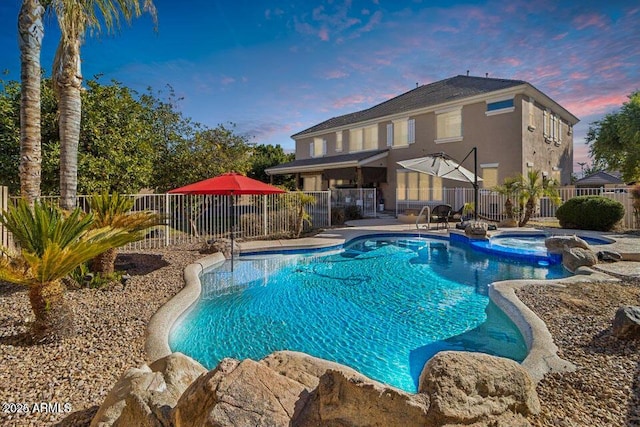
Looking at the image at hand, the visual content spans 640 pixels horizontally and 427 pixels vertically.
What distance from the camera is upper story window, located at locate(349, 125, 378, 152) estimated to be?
88.1 ft

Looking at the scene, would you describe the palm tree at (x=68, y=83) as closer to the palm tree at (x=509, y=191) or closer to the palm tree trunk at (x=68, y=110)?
the palm tree trunk at (x=68, y=110)

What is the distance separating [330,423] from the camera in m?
2.10

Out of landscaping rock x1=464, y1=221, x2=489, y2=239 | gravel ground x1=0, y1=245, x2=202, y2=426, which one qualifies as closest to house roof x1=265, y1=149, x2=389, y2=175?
landscaping rock x1=464, y1=221, x2=489, y2=239

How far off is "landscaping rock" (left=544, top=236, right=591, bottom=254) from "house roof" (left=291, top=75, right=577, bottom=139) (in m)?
11.8

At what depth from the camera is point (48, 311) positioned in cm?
449

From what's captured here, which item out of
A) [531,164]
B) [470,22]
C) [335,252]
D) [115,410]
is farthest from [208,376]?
[531,164]

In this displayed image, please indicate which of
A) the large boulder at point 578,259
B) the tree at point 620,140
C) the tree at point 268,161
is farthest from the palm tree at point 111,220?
the tree at point 620,140

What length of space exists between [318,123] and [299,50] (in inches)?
710

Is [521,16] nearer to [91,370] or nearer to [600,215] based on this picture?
[600,215]

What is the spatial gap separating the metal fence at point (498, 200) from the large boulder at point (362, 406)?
61.2 ft

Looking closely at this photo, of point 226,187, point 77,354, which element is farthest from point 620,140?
point 77,354

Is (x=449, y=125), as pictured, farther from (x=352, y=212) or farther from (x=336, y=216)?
(x=336, y=216)

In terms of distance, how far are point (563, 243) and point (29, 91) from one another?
→ 15320 mm

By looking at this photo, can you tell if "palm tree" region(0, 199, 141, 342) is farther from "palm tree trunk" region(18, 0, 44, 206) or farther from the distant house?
the distant house
